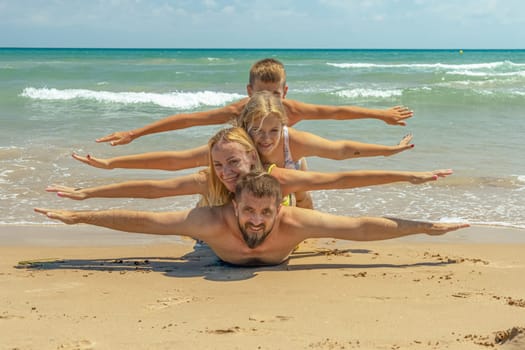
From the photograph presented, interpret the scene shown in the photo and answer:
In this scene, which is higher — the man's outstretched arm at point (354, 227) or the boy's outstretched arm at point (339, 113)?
the boy's outstretched arm at point (339, 113)

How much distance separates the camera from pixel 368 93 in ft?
72.2

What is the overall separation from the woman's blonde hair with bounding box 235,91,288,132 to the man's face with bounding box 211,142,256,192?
294mm

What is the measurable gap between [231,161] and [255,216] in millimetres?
440

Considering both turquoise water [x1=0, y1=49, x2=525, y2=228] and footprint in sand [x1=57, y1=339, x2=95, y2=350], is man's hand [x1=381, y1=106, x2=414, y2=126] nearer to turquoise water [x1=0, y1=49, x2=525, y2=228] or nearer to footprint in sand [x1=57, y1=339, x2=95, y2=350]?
turquoise water [x1=0, y1=49, x2=525, y2=228]

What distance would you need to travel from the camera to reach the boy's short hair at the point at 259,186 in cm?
439

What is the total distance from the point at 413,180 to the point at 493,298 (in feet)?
3.83

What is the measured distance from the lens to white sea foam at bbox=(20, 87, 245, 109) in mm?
19328

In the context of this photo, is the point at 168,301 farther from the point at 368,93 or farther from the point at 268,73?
the point at 368,93

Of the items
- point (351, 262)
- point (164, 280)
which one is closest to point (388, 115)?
point (351, 262)

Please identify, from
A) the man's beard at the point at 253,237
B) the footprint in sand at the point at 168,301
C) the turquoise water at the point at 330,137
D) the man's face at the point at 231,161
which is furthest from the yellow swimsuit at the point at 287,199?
the turquoise water at the point at 330,137

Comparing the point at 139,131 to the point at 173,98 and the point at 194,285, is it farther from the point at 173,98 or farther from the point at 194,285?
the point at 173,98

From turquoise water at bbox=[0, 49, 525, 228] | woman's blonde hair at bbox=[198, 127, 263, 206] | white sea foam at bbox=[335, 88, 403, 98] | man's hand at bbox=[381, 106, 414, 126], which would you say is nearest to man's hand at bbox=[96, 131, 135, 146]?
woman's blonde hair at bbox=[198, 127, 263, 206]

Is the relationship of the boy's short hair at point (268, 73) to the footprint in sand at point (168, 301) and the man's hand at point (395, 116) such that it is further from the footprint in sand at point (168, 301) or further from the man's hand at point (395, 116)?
the footprint in sand at point (168, 301)

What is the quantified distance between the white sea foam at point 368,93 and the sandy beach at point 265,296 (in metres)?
15.8
